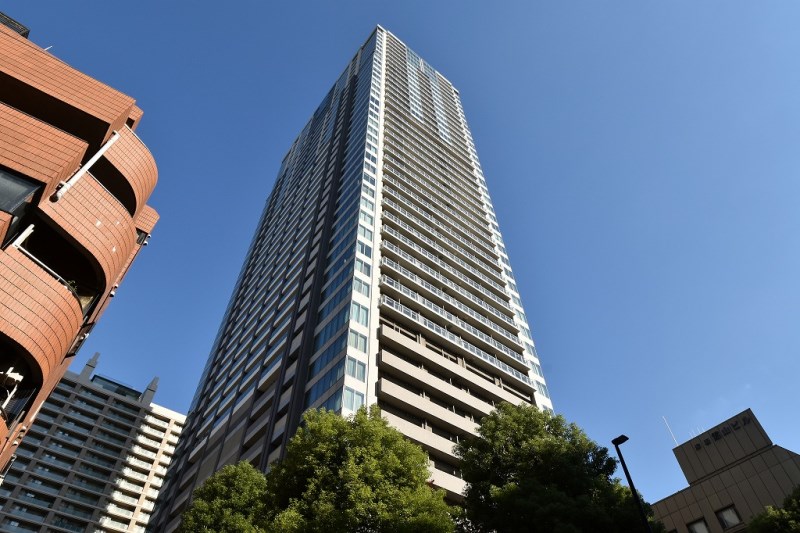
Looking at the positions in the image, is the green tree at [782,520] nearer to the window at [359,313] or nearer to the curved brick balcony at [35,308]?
the window at [359,313]

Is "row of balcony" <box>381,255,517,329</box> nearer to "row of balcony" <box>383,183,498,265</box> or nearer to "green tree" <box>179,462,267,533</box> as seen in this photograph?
"row of balcony" <box>383,183,498,265</box>

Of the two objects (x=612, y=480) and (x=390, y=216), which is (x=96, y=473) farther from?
(x=612, y=480)

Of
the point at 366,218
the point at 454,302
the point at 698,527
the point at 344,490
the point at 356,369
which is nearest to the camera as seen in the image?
the point at 344,490

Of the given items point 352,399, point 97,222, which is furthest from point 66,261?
point 352,399

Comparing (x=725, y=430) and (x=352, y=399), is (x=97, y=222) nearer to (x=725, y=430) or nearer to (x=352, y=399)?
(x=352, y=399)

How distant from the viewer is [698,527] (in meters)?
27.8

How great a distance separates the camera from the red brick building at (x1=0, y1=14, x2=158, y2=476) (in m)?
17.6

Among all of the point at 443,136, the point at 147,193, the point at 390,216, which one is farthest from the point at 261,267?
the point at 147,193

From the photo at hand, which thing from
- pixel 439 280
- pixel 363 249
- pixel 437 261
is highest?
pixel 437 261

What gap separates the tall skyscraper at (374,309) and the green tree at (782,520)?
52.1 feet

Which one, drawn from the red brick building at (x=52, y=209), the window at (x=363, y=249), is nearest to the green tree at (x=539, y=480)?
the red brick building at (x=52, y=209)

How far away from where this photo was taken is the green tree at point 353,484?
47.9 ft

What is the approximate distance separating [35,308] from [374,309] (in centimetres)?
2175

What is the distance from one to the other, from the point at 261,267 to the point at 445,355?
34283 millimetres
